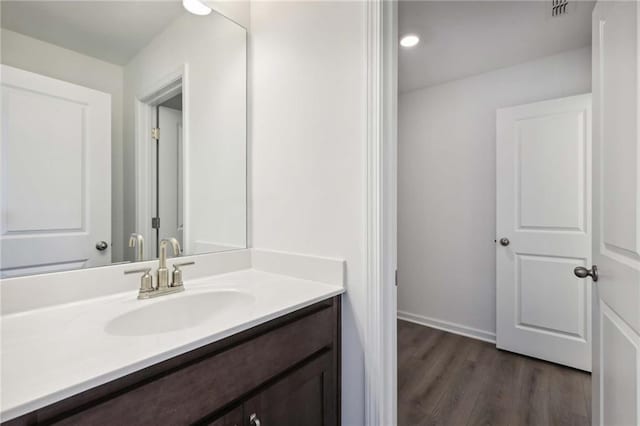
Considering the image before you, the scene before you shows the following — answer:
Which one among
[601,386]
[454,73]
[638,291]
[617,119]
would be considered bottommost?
[601,386]

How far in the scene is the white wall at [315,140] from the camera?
1140mm

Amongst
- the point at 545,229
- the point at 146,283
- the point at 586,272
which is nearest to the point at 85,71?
the point at 146,283

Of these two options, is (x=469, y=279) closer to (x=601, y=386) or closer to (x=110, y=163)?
(x=601, y=386)

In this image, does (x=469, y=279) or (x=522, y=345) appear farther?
(x=469, y=279)

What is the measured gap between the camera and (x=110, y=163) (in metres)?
1.11

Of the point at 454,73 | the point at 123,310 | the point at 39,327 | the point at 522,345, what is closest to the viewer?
the point at 39,327

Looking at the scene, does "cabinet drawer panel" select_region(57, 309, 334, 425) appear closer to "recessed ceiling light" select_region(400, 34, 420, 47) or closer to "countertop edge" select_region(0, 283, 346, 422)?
"countertop edge" select_region(0, 283, 346, 422)

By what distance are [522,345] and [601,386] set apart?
128 cm

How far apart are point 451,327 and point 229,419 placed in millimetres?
2464

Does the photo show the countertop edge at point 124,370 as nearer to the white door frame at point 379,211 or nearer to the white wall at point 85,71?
the white door frame at point 379,211

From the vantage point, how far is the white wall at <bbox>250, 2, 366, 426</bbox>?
1.14m

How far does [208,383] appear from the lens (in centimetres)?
72

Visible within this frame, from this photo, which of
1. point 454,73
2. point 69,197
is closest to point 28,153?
point 69,197

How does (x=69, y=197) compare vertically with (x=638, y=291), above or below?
above
